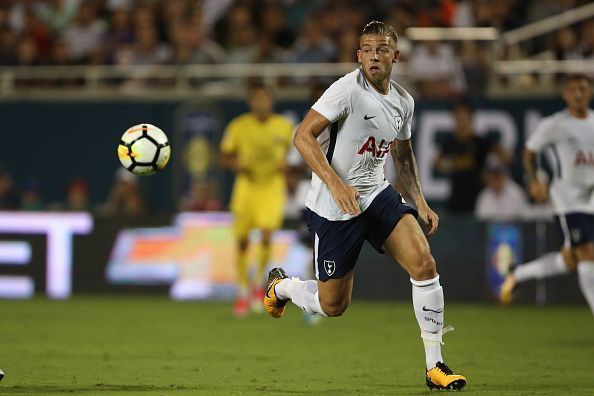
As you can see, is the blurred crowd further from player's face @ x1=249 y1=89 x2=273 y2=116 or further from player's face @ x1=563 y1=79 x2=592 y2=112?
player's face @ x1=563 y1=79 x2=592 y2=112

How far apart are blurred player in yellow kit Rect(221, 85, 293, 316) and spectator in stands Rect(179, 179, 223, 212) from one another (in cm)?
320

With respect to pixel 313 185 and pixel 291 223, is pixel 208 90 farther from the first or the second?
pixel 313 185

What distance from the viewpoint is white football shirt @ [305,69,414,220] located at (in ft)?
26.6

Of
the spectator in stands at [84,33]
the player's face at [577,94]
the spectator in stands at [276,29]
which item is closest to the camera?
the player's face at [577,94]

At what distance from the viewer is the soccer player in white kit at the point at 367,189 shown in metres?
7.95

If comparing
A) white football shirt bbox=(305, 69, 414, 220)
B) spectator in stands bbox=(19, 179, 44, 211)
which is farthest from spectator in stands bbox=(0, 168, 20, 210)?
white football shirt bbox=(305, 69, 414, 220)

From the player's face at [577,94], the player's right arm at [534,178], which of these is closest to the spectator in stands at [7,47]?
the player's right arm at [534,178]

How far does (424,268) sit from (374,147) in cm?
90

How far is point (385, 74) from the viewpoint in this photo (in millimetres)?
8141

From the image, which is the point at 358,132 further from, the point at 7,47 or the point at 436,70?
the point at 7,47

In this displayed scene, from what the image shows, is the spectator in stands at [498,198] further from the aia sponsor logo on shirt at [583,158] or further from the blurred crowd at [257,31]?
the aia sponsor logo on shirt at [583,158]

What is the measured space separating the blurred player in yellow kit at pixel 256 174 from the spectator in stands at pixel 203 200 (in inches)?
126

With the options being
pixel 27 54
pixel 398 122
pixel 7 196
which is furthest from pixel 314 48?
pixel 398 122

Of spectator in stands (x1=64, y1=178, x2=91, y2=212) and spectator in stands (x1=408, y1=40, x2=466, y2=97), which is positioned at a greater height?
spectator in stands (x1=408, y1=40, x2=466, y2=97)
